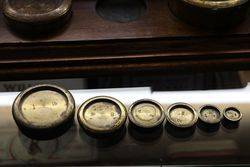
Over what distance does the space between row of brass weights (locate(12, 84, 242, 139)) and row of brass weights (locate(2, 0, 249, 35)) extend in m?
0.22

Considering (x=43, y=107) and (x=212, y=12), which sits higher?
(x=212, y=12)

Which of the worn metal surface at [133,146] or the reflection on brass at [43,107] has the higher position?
the reflection on brass at [43,107]

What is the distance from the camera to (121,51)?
1498 millimetres

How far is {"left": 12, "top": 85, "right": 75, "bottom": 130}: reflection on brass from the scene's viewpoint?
1.37m

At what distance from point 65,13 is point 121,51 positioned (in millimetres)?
236

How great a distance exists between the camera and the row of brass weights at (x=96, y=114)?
4.51 feet

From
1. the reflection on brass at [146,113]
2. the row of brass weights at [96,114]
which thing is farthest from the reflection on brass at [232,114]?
the reflection on brass at [146,113]

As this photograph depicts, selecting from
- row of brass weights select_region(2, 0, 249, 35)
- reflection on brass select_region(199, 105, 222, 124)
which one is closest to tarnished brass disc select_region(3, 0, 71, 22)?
row of brass weights select_region(2, 0, 249, 35)

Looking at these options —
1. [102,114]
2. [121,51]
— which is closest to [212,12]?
[121,51]

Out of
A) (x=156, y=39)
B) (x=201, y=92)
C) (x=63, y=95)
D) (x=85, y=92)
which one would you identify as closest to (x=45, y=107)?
(x=63, y=95)

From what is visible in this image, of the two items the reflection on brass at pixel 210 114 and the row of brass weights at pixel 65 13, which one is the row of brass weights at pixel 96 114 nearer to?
the reflection on brass at pixel 210 114

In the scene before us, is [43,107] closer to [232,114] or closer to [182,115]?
[182,115]

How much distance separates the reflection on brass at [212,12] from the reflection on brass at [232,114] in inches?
11.6

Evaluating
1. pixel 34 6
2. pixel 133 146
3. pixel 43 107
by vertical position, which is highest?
pixel 34 6
